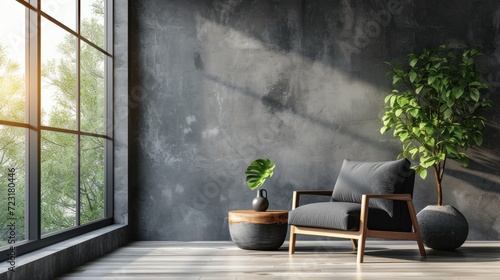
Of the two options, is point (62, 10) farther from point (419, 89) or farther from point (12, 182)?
point (419, 89)

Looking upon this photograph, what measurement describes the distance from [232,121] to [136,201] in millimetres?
1219

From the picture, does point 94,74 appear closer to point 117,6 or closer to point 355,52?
point 117,6

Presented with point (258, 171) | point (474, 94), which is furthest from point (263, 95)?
point (474, 94)

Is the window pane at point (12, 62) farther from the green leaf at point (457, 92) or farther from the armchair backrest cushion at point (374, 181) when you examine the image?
the green leaf at point (457, 92)

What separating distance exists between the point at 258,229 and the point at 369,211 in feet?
3.36

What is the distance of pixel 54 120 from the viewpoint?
4781mm

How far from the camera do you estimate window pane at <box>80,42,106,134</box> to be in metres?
5.49

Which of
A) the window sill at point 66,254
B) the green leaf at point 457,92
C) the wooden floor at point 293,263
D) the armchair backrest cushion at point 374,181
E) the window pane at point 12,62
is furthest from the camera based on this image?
the green leaf at point 457,92

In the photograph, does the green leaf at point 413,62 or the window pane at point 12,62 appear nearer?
the window pane at point 12,62

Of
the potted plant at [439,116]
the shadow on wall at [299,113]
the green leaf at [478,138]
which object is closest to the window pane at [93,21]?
the shadow on wall at [299,113]

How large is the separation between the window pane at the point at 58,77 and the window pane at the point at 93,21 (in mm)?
426

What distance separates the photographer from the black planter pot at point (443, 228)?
5.43 meters

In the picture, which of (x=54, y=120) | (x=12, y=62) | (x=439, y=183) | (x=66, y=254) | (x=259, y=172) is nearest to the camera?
(x=12, y=62)

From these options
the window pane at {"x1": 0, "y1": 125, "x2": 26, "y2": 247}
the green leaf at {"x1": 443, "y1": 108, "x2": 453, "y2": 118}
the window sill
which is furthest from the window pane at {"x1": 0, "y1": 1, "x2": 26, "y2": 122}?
the green leaf at {"x1": 443, "y1": 108, "x2": 453, "y2": 118}
